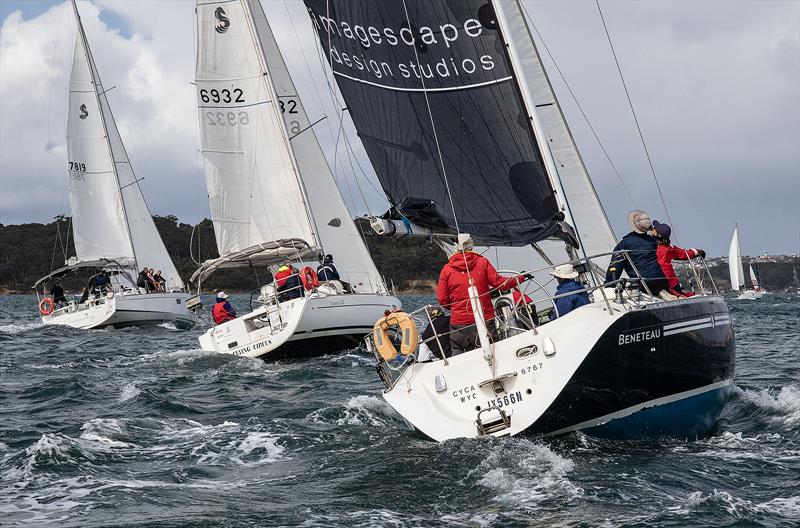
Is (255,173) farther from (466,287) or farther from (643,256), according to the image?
(643,256)

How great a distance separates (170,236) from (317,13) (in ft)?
282

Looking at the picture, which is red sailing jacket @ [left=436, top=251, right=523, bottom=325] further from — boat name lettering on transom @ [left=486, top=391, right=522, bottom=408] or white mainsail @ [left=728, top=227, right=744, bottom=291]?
white mainsail @ [left=728, top=227, right=744, bottom=291]

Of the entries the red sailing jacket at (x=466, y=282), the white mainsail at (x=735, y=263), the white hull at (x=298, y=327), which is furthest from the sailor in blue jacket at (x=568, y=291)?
the white mainsail at (x=735, y=263)

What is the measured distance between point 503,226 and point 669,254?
186 centimetres

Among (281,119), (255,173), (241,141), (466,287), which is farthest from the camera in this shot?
(241,141)

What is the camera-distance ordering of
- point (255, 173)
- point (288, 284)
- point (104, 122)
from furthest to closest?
1. point (104, 122)
2. point (255, 173)
3. point (288, 284)

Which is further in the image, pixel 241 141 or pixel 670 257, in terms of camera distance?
pixel 241 141

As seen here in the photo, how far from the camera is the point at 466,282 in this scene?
9.19 m

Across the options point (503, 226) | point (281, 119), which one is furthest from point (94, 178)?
point (503, 226)

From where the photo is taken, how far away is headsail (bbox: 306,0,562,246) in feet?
35.2

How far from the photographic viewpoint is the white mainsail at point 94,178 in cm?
3403

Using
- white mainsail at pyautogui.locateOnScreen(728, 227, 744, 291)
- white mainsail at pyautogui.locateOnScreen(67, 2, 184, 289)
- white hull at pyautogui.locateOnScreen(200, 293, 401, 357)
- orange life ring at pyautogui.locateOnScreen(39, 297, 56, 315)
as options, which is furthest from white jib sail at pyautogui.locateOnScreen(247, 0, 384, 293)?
white mainsail at pyautogui.locateOnScreen(728, 227, 744, 291)

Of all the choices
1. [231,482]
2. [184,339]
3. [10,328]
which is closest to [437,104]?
[231,482]

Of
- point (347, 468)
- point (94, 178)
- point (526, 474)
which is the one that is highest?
point (94, 178)
